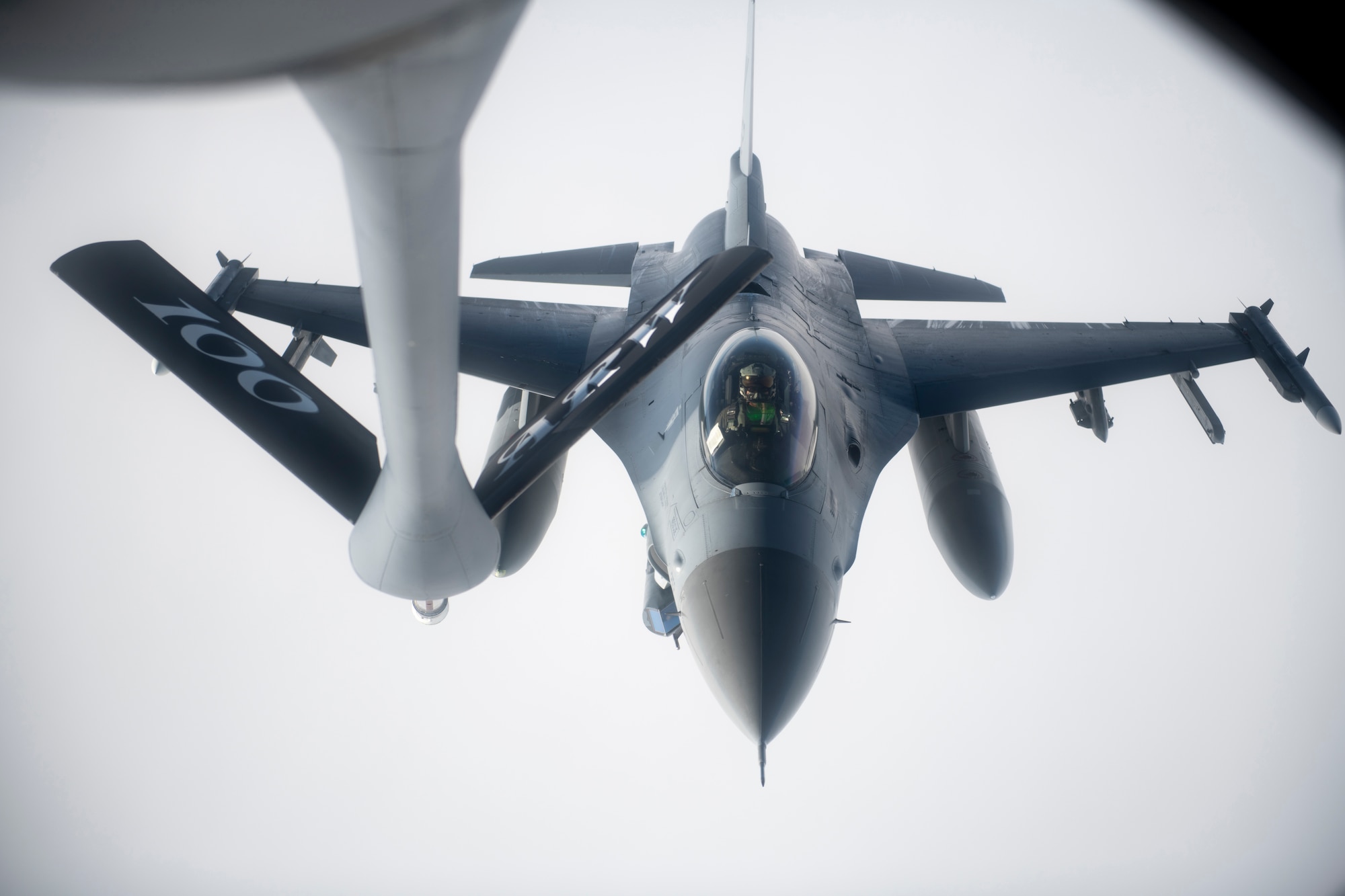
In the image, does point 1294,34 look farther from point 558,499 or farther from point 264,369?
point 558,499

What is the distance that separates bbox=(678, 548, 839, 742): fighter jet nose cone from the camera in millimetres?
4742

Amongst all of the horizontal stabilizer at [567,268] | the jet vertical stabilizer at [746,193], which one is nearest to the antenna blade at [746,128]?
the jet vertical stabilizer at [746,193]

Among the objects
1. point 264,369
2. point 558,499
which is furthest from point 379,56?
point 558,499

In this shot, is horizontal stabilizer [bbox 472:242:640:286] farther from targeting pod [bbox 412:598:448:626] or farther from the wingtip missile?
the wingtip missile

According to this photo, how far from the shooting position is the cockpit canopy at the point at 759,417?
5.23 m

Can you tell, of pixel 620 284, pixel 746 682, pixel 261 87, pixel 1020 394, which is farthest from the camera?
pixel 620 284

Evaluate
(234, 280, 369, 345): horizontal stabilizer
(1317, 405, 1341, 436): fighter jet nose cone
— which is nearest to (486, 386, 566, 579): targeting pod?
(234, 280, 369, 345): horizontal stabilizer

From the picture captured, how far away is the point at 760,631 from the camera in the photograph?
4777mm

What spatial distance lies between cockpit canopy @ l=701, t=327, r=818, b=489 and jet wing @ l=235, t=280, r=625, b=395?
2.23 meters

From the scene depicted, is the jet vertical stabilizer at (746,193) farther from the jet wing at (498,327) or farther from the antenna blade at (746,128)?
the jet wing at (498,327)

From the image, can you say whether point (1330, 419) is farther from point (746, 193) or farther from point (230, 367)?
point (230, 367)

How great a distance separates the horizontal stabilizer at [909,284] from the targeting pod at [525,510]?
14.7 feet

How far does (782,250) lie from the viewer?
9055 millimetres

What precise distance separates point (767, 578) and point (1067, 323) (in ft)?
19.3
